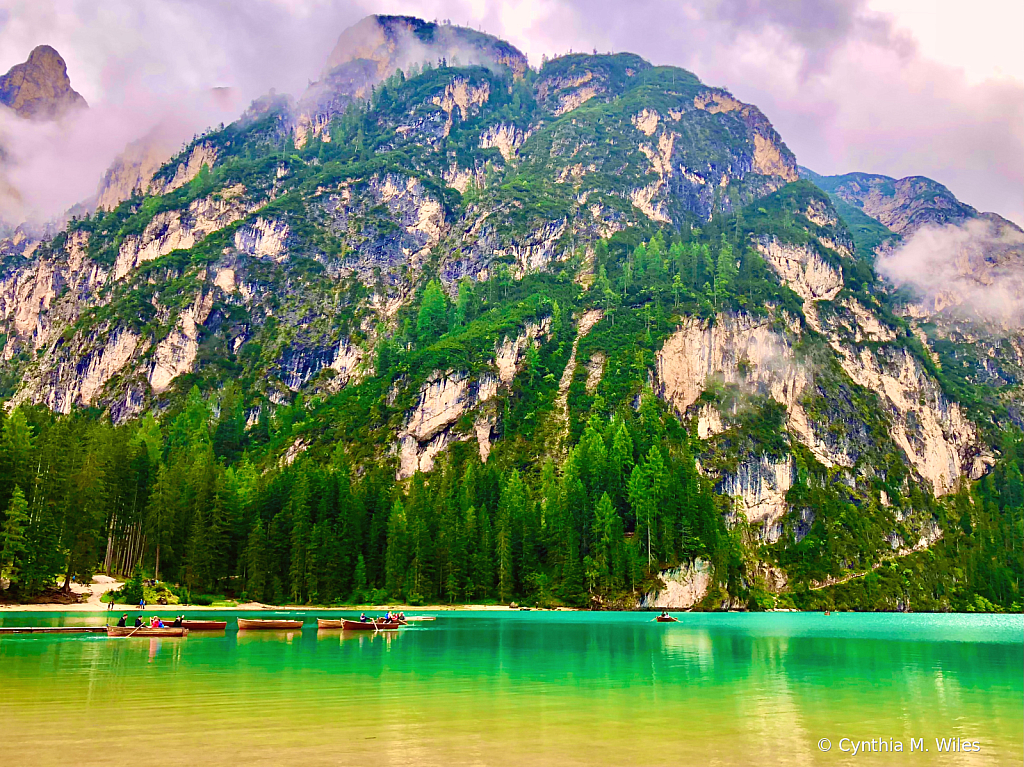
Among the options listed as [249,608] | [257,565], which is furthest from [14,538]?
[257,565]

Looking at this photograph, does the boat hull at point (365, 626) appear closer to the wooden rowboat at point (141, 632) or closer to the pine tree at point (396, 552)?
the wooden rowboat at point (141, 632)

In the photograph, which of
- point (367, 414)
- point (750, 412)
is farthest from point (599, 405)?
point (367, 414)

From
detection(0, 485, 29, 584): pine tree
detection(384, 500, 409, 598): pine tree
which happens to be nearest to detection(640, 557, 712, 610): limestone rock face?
detection(384, 500, 409, 598): pine tree

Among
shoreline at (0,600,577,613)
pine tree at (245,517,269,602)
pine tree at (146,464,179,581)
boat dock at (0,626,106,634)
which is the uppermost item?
pine tree at (146,464,179,581)

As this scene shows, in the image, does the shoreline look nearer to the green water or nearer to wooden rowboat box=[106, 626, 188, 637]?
wooden rowboat box=[106, 626, 188, 637]

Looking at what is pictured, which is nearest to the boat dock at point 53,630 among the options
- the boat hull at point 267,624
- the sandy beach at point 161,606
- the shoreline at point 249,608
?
the boat hull at point 267,624

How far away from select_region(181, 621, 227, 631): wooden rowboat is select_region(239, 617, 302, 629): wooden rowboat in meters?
1.61

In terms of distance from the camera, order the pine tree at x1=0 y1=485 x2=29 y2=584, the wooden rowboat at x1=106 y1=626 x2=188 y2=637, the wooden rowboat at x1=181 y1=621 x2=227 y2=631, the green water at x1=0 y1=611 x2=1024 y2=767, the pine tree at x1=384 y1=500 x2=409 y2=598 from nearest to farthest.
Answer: the green water at x1=0 y1=611 x2=1024 y2=767 < the wooden rowboat at x1=106 y1=626 x2=188 y2=637 < the wooden rowboat at x1=181 y1=621 x2=227 y2=631 < the pine tree at x1=0 y1=485 x2=29 y2=584 < the pine tree at x1=384 y1=500 x2=409 y2=598

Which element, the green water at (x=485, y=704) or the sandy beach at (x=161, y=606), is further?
the sandy beach at (x=161, y=606)

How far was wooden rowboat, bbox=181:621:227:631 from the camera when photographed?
59312 millimetres

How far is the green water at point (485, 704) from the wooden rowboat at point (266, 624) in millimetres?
Result: 11282

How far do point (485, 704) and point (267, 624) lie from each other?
135 feet

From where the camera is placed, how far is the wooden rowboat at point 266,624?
2366 inches

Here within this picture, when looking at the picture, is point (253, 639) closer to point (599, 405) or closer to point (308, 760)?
point (308, 760)
